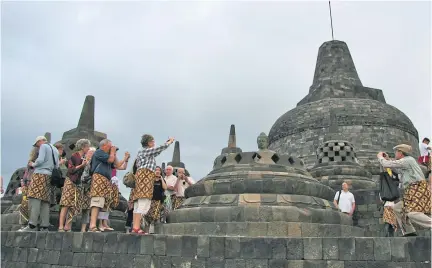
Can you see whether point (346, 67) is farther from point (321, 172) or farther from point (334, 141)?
point (321, 172)

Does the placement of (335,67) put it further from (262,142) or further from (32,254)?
(32,254)

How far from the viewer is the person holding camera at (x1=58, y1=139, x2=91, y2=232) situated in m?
7.82

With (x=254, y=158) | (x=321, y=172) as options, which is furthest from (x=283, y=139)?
(x=254, y=158)

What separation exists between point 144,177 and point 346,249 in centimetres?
365

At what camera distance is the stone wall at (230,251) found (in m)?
5.75

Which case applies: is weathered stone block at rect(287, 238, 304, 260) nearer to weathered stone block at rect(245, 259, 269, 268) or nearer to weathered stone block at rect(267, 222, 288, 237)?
weathered stone block at rect(245, 259, 269, 268)

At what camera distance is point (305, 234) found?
7543 mm

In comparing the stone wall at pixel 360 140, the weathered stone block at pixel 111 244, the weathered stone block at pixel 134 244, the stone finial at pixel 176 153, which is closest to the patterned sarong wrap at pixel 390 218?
the weathered stone block at pixel 134 244

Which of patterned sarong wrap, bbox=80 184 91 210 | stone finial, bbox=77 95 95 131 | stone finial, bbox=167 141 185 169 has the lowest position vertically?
patterned sarong wrap, bbox=80 184 91 210

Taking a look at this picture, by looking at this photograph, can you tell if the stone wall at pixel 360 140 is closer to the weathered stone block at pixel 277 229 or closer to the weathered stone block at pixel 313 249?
Result: the weathered stone block at pixel 277 229

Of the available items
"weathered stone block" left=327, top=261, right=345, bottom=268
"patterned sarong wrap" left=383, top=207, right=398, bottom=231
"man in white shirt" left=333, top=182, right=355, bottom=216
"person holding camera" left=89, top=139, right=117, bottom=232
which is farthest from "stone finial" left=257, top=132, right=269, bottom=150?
"weathered stone block" left=327, top=261, right=345, bottom=268

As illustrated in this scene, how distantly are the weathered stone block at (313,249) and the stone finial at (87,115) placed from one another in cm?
916

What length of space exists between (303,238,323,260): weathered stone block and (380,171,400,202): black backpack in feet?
7.09

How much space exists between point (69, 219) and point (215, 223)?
2977mm
